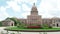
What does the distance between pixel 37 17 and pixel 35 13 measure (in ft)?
6.49

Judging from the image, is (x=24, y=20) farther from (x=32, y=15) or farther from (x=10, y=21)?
(x=10, y=21)

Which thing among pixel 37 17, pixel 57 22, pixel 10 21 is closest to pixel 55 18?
pixel 57 22

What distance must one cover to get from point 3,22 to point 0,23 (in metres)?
1.60

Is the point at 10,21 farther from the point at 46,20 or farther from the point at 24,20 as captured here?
the point at 46,20

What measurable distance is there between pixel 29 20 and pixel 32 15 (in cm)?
218

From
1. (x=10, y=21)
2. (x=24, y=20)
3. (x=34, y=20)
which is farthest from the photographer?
(x=24, y=20)

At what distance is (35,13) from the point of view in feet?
215

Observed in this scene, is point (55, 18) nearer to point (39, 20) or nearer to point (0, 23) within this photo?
point (39, 20)

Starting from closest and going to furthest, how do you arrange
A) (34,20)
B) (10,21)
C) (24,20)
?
1. (10,21)
2. (34,20)
3. (24,20)

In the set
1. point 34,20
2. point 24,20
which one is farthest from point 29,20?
point 24,20

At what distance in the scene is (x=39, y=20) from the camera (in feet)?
220

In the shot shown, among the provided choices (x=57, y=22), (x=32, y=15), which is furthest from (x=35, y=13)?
(x=57, y=22)

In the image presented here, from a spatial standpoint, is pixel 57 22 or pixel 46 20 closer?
pixel 57 22

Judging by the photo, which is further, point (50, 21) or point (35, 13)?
point (50, 21)
